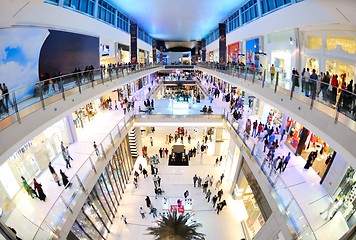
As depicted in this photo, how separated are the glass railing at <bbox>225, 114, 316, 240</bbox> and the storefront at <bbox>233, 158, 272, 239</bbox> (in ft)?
4.45

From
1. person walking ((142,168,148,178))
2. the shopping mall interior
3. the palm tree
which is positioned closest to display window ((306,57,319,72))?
the shopping mall interior

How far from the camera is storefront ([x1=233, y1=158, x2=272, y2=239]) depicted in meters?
10.3

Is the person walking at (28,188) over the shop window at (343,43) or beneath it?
beneath

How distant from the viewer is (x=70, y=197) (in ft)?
26.2

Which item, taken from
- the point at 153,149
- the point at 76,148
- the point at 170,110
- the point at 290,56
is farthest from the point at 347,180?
the point at 153,149

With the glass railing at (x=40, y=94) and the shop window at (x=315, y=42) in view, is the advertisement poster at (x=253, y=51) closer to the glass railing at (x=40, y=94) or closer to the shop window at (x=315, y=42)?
the shop window at (x=315, y=42)

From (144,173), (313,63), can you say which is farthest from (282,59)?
(144,173)

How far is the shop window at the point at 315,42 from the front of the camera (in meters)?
11.2

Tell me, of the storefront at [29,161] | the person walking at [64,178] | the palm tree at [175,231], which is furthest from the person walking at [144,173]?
the palm tree at [175,231]

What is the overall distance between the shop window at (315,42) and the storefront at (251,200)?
707 centimetres

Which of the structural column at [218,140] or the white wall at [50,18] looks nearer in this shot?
the white wall at [50,18]

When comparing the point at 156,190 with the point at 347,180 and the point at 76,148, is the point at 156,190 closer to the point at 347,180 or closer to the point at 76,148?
the point at 76,148

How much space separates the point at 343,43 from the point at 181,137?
1532cm

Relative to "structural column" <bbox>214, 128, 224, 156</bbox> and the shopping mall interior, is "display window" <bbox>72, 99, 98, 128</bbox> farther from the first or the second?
"structural column" <bbox>214, 128, 224, 156</bbox>
